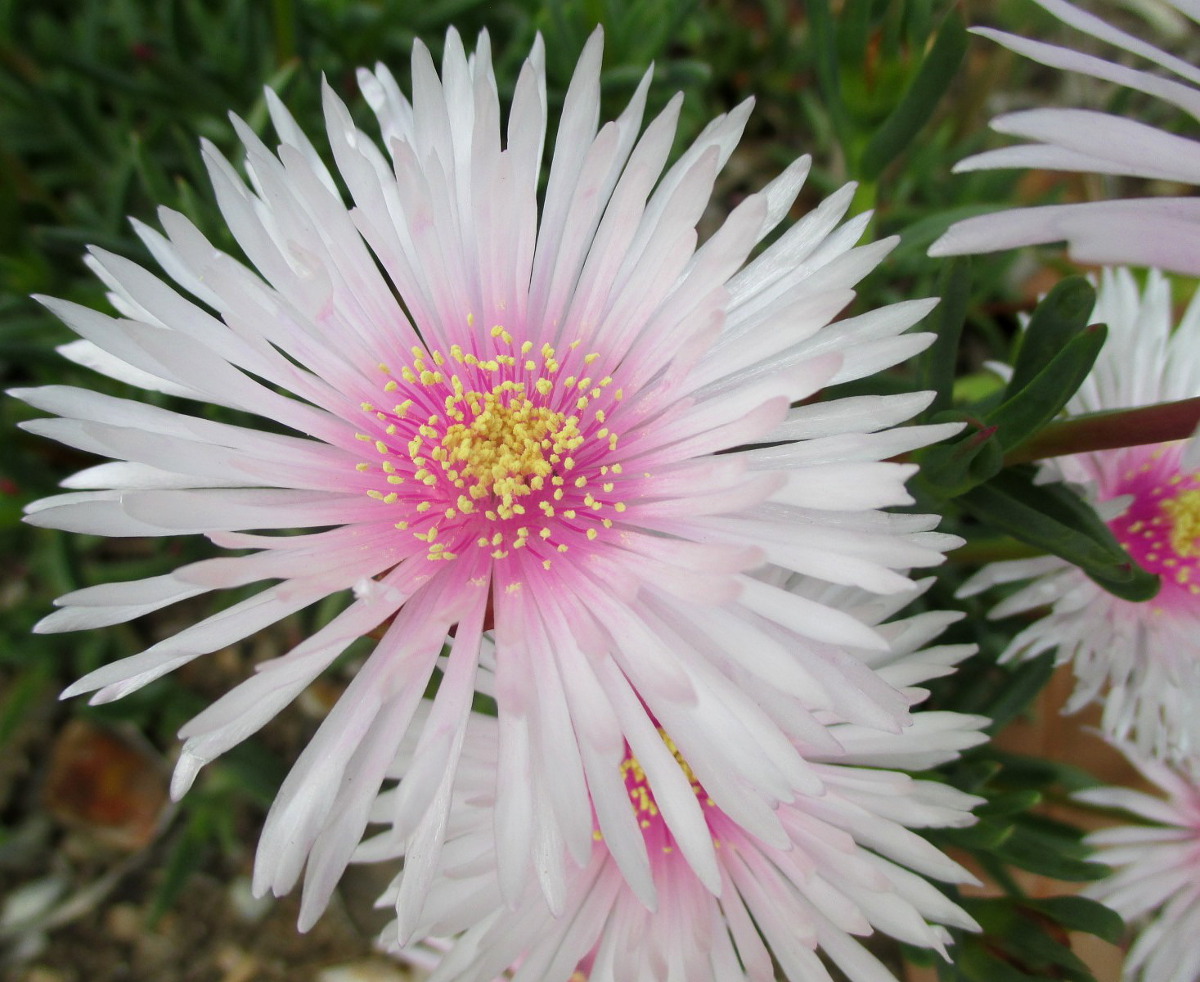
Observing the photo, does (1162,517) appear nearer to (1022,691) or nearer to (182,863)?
(1022,691)

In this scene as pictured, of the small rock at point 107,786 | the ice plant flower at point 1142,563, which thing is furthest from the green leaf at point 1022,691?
the small rock at point 107,786

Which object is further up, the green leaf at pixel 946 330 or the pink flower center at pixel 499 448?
the green leaf at pixel 946 330

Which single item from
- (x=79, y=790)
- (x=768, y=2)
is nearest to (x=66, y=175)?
(x=79, y=790)

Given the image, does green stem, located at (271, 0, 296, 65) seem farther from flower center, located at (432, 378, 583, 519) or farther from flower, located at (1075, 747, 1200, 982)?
flower, located at (1075, 747, 1200, 982)

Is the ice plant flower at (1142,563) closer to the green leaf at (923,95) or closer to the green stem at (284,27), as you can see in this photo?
the green leaf at (923,95)

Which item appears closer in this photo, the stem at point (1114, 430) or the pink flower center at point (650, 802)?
the stem at point (1114, 430)

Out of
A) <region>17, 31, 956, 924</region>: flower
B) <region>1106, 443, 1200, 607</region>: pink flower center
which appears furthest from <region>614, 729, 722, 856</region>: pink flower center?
<region>1106, 443, 1200, 607</region>: pink flower center
